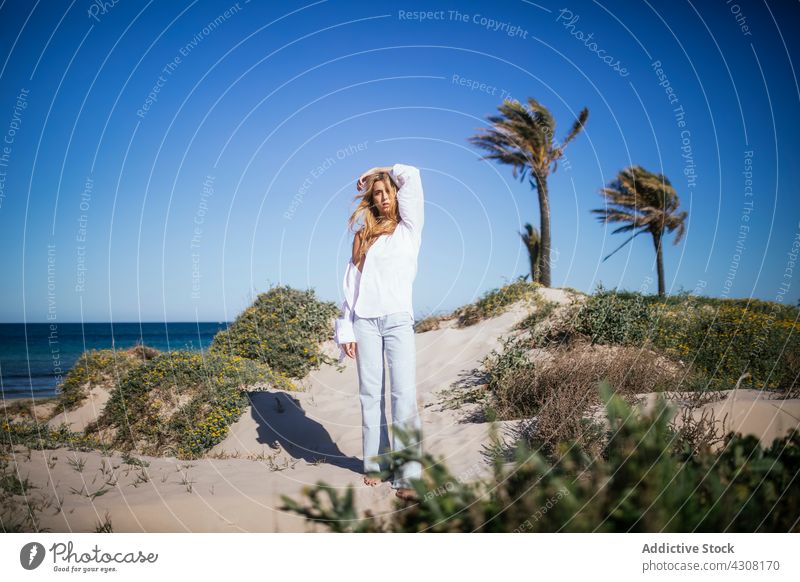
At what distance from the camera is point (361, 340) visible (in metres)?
4.20

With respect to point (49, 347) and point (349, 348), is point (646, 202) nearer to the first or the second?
point (349, 348)

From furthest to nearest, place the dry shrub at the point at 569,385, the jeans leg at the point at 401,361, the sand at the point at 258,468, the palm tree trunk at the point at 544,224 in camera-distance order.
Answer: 1. the palm tree trunk at the point at 544,224
2. the dry shrub at the point at 569,385
3. the jeans leg at the point at 401,361
4. the sand at the point at 258,468

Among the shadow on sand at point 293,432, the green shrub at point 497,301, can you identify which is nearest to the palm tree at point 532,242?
the green shrub at point 497,301

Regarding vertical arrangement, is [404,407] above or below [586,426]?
above

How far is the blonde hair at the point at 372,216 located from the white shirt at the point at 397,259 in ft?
0.23

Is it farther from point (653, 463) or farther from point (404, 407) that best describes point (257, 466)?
point (653, 463)

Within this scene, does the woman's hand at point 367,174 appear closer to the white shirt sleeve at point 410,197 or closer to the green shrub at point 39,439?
the white shirt sleeve at point 410,197

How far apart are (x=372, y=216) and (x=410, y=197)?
42 centimetres

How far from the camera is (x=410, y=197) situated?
4.08 metres

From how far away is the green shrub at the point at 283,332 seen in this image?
9836 mm

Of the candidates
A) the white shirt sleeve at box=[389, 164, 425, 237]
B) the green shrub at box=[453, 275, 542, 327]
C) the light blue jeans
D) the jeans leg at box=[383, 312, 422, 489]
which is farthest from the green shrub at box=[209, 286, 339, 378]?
the white shirt sleeve at box=[389, 164, 425, 237]
